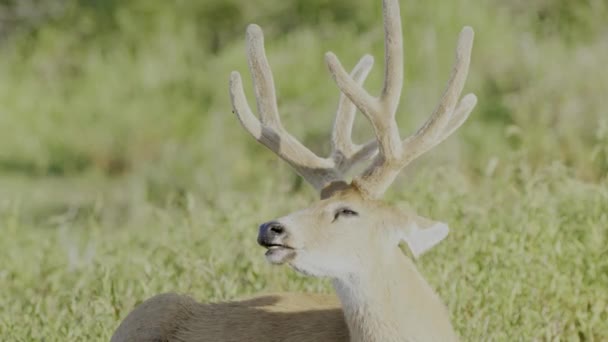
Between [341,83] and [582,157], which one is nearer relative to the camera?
[341,83]

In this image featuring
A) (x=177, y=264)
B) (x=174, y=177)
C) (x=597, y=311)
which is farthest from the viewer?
(x=174, y=177)

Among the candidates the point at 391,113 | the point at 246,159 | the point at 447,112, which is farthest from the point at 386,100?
the point at 246,159

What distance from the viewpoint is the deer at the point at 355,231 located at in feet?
15.1

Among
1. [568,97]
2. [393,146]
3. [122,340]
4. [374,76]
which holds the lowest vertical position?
[122,340]

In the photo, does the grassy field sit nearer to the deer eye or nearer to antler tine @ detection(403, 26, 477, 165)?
antler tine @ detection(403, 26, 477, 165)

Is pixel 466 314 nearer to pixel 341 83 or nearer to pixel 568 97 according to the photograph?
pixel 341 83

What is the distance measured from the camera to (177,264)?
6.54m

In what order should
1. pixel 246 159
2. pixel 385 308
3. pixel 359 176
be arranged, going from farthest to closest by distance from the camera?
pixel 246 159 → pixel 359 176 → pixel 385 308

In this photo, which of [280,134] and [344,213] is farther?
[280,134]

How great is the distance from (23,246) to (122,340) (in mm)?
2412

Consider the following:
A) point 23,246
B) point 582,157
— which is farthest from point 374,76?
point 23,246

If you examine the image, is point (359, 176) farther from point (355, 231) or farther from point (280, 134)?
point (280, 134)

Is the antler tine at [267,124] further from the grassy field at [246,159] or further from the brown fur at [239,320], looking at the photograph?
the grassy field at [246,159]

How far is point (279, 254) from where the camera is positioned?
4.47 metres
